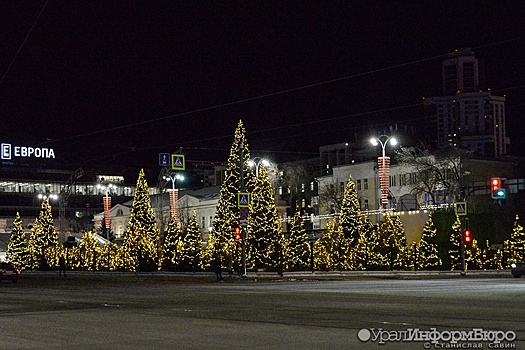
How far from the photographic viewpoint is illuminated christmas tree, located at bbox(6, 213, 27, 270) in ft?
316

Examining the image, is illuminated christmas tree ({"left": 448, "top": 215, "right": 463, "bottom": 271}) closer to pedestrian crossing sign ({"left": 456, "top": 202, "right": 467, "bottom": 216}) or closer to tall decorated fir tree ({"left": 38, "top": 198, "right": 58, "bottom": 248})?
pedestrian crossing sign ({"left": 456, "top": 202, "right": 467, "bottom": 216})

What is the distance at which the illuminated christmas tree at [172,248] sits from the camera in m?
72.5

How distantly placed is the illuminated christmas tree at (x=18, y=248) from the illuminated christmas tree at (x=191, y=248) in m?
32.2

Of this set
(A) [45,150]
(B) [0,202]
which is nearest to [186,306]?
(A) [45,150]

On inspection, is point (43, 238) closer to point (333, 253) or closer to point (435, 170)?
point (333, 253)

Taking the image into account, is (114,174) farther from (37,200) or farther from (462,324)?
(462,324)

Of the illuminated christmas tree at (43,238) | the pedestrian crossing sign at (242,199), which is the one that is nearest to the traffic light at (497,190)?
the pedestrian crossing sign at (242,199)

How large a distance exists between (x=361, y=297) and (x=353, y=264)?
39180 millimetres

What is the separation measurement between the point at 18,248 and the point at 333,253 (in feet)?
150

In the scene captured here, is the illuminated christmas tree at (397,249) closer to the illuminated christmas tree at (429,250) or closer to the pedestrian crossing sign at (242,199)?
the illuminated christmas tree at (429,250)

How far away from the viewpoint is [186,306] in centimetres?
2481

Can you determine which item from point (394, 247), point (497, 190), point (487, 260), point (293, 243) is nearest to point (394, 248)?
point (394, 247)

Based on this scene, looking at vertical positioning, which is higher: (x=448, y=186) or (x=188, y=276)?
(x=448, y=186)

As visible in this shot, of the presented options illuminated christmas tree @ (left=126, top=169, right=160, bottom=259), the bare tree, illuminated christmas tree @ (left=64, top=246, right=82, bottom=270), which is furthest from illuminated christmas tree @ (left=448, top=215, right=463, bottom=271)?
illuminated christmas tree @ (left=64, top=246, right=82, bottom=270)
